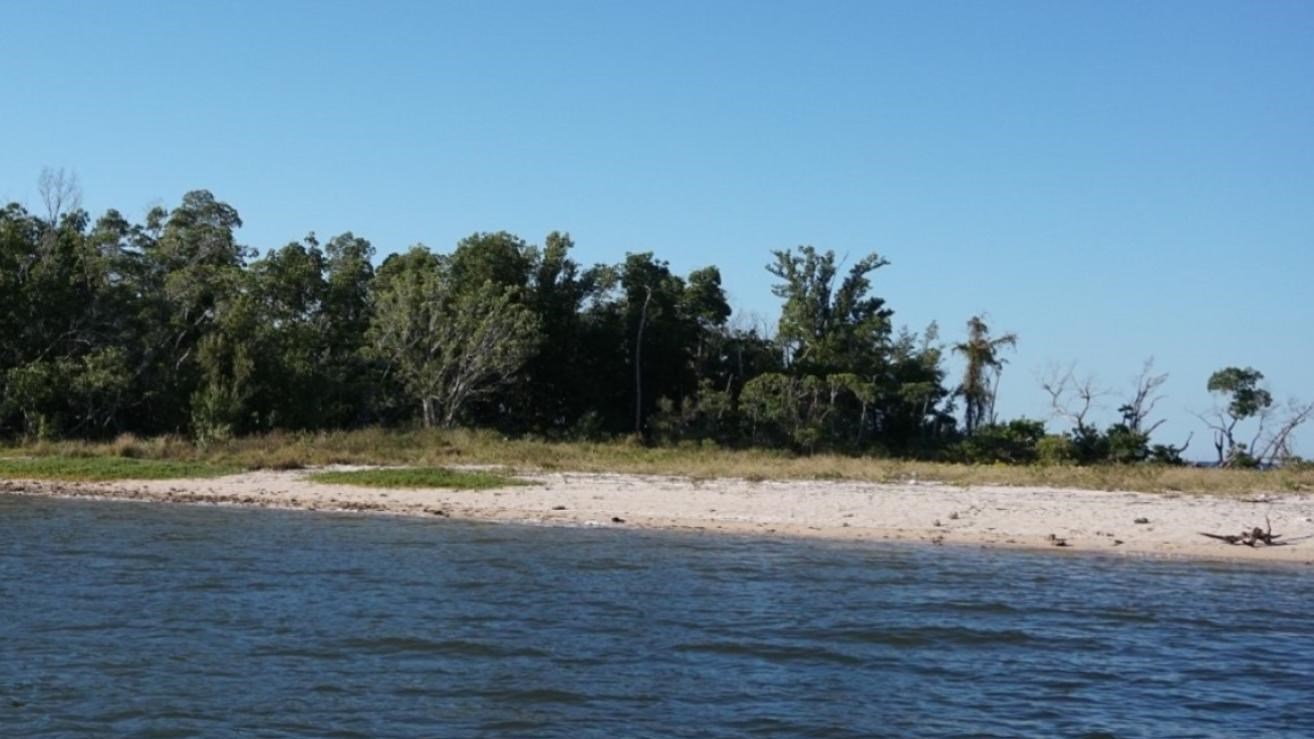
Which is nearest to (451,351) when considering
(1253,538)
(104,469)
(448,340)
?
(448,340)

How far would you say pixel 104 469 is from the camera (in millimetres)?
36250

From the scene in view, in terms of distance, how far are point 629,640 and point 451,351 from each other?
38144 mm

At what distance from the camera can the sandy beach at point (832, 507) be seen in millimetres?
25688

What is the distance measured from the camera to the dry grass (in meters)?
35.6

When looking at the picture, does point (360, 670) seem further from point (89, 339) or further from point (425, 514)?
point (89, 339)

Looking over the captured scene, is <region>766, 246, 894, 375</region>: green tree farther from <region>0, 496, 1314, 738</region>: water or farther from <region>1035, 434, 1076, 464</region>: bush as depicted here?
<region>0, 496, 1314, 738</region>: water

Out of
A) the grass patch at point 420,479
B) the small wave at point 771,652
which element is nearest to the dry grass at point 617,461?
the grass patch at point 420,479

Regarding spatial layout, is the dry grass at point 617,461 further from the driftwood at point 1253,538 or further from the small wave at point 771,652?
the small wave at point 771,652

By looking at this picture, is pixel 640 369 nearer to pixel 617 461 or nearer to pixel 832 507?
pixel 617 461

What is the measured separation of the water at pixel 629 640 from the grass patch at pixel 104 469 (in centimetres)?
→ 1138

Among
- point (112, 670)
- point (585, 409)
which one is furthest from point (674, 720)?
point (585, 409)

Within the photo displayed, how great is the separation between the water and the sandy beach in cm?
185

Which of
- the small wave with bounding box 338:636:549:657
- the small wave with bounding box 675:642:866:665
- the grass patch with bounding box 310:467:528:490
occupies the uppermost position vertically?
the grass patch with bounding box 310:467:528:490

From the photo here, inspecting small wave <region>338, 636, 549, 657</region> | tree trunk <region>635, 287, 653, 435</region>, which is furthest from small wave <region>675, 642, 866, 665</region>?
tree trunk <region>635, 287, 653, 435</region>
